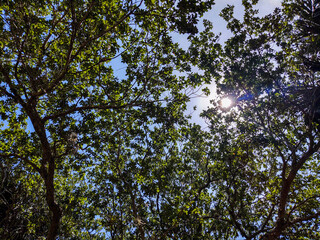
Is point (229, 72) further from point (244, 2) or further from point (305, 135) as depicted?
point (305, 135)

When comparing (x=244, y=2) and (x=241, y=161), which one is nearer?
(x=244, y=2)

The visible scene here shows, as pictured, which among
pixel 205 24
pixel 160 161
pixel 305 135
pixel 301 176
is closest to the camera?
pixel 305 135

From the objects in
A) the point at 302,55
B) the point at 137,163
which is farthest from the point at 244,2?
the point at 137,163

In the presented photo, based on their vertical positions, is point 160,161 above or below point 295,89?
below

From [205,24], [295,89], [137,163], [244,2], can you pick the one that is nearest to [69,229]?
[137,163]

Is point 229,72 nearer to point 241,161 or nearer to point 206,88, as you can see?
point 206,88

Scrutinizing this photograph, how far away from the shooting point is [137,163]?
1093 centimetres

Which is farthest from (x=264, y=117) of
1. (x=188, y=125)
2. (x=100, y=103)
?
(x=100, y=103)

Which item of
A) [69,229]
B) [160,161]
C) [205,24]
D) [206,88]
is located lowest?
[69,229]

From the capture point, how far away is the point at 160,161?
37.6 feet

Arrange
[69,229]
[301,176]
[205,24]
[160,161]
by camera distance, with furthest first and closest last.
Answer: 1. [69,229]
2. [160,161]
3. [301,176]
4. [205,24]

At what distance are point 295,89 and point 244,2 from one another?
5.10m

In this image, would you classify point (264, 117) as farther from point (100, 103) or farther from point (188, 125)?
point (100, 103)

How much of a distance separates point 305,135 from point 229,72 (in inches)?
176
